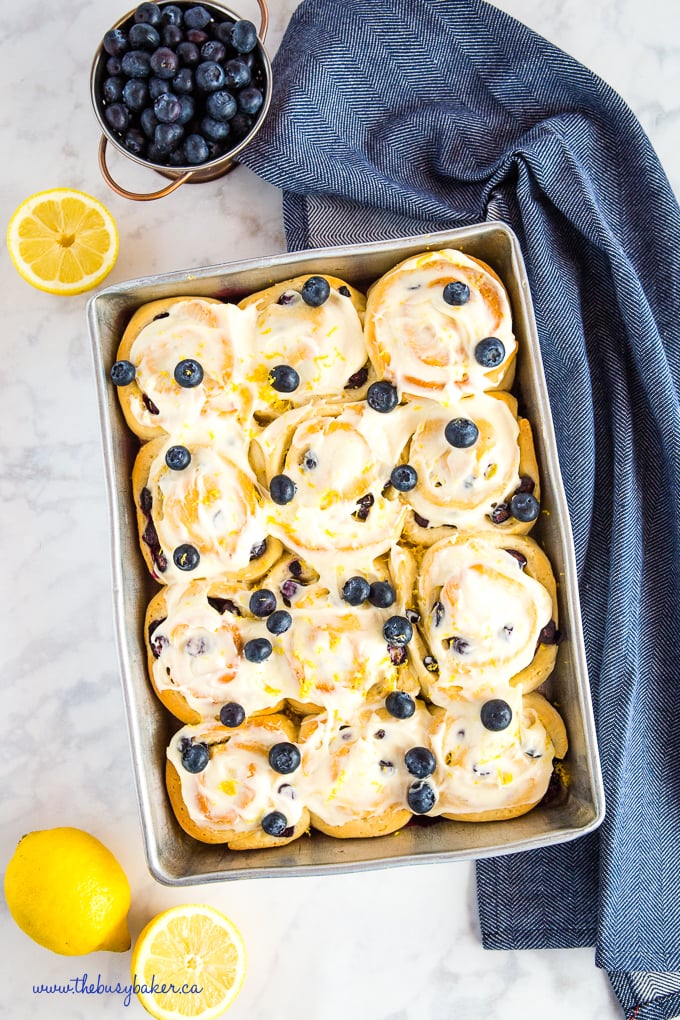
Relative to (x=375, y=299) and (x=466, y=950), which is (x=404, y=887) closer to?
(x=466, y=950)

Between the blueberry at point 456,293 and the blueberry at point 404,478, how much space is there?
1.18 ft

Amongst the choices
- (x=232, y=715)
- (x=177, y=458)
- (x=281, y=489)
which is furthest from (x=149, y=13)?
(x=232, y=715)

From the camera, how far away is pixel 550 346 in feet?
7.16

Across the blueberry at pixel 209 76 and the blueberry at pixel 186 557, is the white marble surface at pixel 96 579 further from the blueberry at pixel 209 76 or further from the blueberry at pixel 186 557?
the blueberry at pixel 186 557

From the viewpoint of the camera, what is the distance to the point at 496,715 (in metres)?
1.88

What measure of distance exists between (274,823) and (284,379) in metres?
0.95

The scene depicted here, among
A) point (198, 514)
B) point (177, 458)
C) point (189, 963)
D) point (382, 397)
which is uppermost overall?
point (382, 397)

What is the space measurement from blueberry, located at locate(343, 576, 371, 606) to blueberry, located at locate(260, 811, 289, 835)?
480mm

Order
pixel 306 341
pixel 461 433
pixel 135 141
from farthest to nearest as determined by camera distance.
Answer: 1. pixel 135 141
2. pixel 306 341
3. pixel 461 433

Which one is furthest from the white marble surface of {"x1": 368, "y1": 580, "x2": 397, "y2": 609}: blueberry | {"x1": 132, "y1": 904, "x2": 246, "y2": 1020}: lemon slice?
{"x1": 368, "y1": 580, "x2": 397, "y2": 609}: blueberry

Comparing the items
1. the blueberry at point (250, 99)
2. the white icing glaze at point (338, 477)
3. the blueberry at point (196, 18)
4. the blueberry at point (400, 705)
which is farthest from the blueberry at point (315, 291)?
the blueberry at point (400, 705)

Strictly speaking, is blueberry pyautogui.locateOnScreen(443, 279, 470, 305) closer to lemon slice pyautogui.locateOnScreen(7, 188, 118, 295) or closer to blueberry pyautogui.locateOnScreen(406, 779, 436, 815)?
lemon slice pyautogui.locateOnScreen(7, 188, 118, 295)

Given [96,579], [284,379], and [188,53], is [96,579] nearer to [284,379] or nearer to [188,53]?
[284,379]

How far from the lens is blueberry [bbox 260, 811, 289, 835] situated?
1937 mm
